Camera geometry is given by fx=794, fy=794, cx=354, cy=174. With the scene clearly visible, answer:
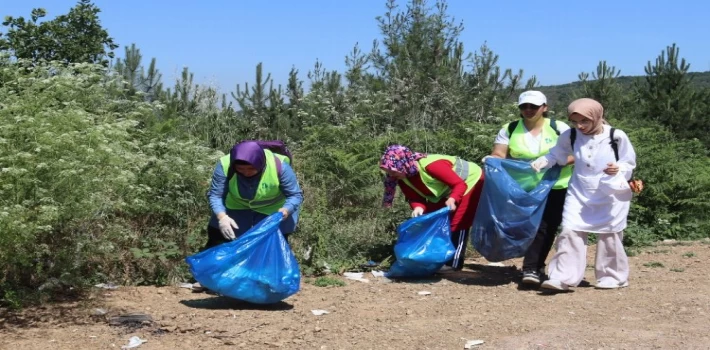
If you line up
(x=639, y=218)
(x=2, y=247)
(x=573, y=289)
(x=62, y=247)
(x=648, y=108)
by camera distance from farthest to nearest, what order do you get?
1. (x=648, y=108)
2. (x=639, y=218)
3. (x=573, y=289)
4. (x=62, y=247)
5. (x=2, y=247)

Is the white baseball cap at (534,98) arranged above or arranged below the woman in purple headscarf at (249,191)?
above

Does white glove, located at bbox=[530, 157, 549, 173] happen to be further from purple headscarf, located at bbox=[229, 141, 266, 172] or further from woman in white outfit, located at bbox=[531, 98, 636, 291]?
purple headscarf, located at bbox=[229, 141, 266, 172]

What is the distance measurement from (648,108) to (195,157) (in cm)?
1184

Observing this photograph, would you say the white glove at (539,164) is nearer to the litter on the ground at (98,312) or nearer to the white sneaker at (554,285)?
the white sneaker at (554,285)

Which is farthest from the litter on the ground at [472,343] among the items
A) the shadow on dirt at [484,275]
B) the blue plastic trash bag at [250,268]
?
the shadow on dirt at [484,275]

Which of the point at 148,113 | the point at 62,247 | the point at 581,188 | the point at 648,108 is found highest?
the point at 648,108

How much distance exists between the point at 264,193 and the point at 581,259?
2.33m

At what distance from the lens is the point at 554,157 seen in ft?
18.9

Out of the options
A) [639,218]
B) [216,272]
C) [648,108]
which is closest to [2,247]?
[216,272]

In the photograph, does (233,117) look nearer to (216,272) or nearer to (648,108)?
(216,272)

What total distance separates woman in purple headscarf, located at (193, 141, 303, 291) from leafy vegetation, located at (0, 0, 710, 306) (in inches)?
26.5

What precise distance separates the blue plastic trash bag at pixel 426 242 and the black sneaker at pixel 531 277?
603mm

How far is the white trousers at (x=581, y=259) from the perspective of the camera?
571 centimetres

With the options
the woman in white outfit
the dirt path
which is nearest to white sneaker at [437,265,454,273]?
the dirt path
